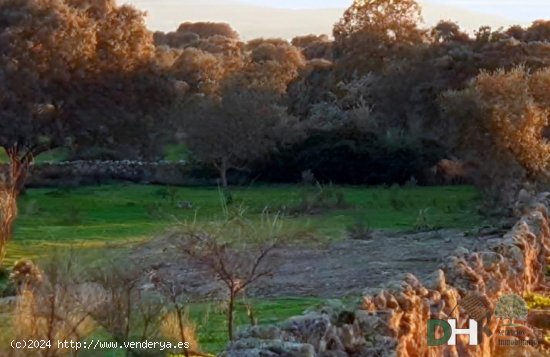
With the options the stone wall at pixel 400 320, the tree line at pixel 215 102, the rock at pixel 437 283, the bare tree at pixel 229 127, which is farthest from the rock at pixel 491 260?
the bare tree at pixel 229 127

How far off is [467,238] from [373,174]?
1577 centimetres

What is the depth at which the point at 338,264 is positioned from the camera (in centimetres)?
1961

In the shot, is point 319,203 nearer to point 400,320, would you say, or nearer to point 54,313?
point 54,313

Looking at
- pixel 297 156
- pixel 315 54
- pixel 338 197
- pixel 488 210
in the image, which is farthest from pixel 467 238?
pixel 315 54

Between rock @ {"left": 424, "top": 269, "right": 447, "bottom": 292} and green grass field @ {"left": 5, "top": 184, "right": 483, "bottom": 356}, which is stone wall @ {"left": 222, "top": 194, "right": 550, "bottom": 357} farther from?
green grass field @ {"left": 5, "top": 184, "right": 483, "bottom": 356}

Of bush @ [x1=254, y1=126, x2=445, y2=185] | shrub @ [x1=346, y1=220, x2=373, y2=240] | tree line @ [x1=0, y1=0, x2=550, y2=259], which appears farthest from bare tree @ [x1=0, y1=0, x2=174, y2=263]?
shrub @ [x1=346, y1=220, x2=373, y2=240]

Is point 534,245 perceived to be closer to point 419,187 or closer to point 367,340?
point 367,340

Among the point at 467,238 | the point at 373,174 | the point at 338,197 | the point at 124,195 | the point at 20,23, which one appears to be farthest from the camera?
the point at 20,23

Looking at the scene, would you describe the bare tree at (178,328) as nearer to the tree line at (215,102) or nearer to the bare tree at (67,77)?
the tree line at (215,102)

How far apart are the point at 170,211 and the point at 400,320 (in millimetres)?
21327

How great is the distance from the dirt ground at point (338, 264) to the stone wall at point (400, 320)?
232cm

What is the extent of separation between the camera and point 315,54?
88.9 metres

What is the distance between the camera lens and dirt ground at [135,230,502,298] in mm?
16672

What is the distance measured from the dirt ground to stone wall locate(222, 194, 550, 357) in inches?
91.5
